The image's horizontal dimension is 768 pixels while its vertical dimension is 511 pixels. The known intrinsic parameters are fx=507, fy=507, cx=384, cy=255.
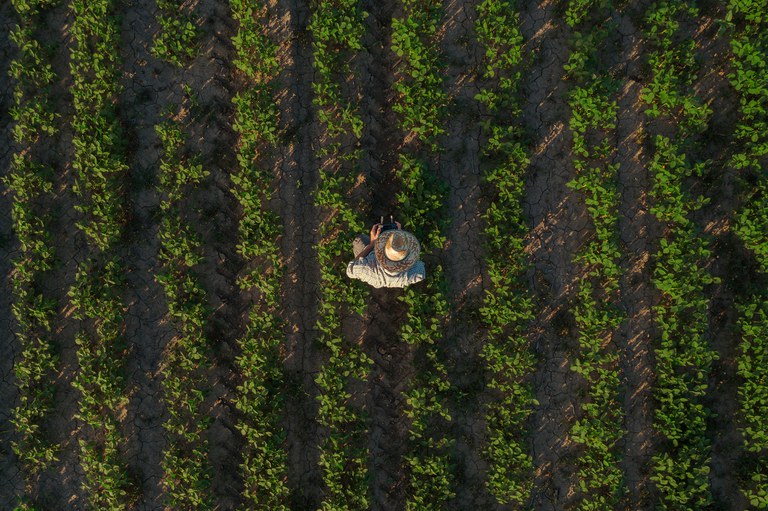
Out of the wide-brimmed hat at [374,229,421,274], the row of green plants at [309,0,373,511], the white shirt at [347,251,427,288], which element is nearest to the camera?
the wide-brimmed hat at [374,229,421,274]

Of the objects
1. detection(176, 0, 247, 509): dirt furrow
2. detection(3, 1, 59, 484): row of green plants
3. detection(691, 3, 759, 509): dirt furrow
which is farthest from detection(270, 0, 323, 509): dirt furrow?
detection(691, 3, 759, 509): dirt furrow

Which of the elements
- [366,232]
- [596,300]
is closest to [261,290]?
[366,232]

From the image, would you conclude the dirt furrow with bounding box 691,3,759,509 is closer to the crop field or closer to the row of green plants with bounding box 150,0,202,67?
the crop field

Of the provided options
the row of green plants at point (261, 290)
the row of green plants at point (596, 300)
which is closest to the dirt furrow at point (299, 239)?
the row of green plants at point (261, 290)

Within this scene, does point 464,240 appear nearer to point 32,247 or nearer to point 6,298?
point 32,247

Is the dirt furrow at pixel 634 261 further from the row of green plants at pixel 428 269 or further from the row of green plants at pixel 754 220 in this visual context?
the row of green plants at pixel 428 269
